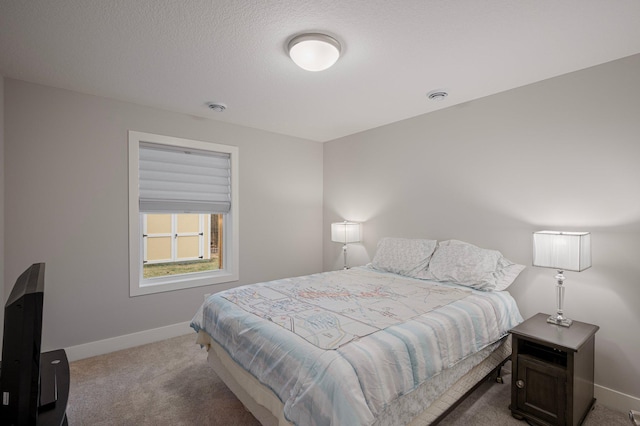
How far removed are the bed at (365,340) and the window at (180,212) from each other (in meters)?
1.25

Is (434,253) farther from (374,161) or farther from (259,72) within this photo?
(259,72)

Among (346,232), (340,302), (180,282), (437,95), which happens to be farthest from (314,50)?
(180,282)

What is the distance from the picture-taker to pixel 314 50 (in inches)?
76.9

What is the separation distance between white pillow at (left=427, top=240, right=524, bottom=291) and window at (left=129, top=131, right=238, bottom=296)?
239 cm

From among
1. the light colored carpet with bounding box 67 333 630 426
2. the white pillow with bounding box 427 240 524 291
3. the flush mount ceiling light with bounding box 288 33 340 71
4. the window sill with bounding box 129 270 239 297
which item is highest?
the flush mount ceiling light with bounding box 288 33 340 71

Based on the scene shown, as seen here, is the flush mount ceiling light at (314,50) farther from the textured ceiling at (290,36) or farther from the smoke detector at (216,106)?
the smoke detector at (216,106)

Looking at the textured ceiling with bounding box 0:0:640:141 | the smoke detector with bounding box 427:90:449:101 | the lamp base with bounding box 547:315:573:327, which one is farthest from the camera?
the smoke detector with bounding box 427:90:449:101

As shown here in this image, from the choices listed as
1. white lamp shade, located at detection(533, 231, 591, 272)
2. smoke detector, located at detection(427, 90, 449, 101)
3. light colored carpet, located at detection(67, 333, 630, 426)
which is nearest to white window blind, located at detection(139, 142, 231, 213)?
light colored carpet, located at detection(67, 333, 630, 426)

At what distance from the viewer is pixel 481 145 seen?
2945 mm

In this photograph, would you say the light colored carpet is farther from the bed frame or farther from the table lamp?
the table lamp

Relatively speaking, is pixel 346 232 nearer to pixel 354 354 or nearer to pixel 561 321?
pixel 561 321

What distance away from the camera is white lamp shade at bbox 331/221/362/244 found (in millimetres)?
3908

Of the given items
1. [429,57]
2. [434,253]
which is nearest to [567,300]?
[434,253]

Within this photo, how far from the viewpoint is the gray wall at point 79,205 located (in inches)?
102
